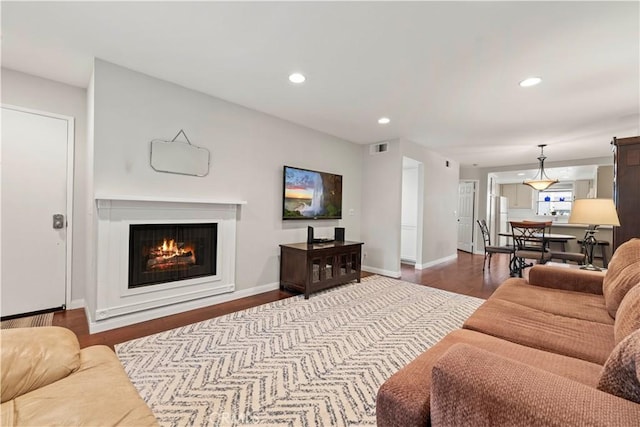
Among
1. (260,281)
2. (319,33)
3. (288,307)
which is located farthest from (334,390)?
(319,33)

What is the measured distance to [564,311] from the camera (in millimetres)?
1984

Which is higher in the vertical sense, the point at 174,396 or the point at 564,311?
the point at 564,311

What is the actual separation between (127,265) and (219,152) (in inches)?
59.4

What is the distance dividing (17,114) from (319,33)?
3.00 metres

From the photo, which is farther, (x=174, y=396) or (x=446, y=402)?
(x=174, y=396)

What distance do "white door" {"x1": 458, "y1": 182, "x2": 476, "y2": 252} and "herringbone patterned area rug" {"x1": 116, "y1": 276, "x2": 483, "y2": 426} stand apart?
202 inches

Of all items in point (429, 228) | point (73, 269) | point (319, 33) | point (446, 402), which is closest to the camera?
point (446, 402)

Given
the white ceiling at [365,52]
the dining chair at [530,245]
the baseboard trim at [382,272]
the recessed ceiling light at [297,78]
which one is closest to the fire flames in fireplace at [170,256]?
the white ceiling at [365,52]

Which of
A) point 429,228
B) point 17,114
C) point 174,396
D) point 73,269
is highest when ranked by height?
point 17,114

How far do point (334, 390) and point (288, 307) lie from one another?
1.54 m

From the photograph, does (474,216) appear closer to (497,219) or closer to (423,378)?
(497,219)

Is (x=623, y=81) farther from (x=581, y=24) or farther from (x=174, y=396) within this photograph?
(x=174, y=396)

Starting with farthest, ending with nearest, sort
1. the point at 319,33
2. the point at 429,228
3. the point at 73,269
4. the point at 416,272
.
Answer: the point at 429,228
the point at 416,272
the point at 73,269
the point at 319,33

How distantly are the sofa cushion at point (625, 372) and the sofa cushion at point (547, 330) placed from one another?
61 cm
